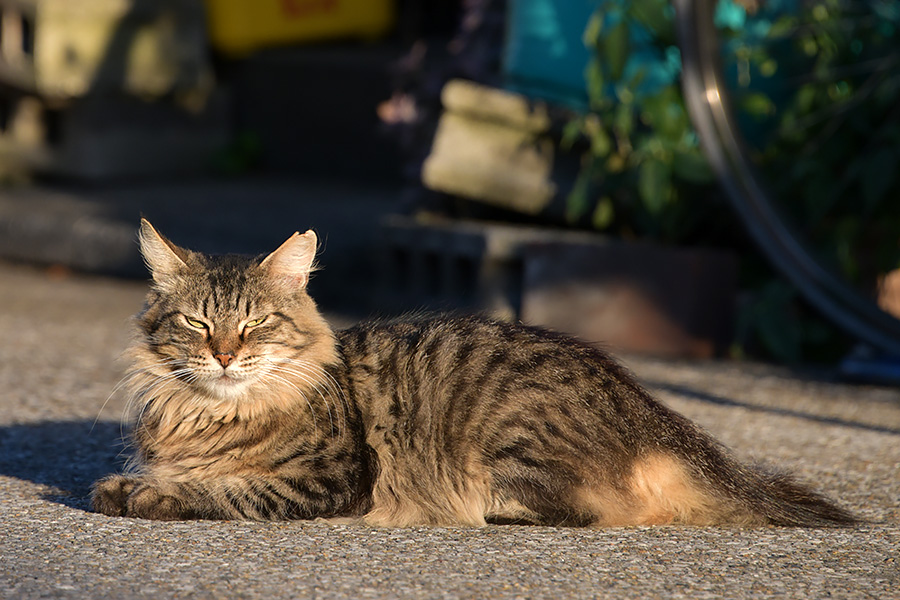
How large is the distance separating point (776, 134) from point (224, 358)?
2.89m

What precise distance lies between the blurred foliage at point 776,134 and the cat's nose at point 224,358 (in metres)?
2.31

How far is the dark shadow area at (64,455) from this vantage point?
2.99 m

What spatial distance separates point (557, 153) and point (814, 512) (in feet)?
9.15

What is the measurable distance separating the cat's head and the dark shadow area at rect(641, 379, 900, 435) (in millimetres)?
1578

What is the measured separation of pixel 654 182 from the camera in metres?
4.62

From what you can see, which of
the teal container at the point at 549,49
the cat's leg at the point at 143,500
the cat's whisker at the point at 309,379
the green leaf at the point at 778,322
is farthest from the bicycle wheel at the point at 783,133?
the cat's leg at the point at 143,500

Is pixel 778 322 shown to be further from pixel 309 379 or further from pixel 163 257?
pixel 163 257

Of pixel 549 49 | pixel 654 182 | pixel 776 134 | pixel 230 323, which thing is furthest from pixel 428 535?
Result: pixel 549 49

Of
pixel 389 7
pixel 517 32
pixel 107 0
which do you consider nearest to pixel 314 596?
pixel 517 32

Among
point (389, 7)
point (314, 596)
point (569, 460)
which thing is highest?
point (389, 7)

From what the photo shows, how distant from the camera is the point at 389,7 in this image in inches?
320

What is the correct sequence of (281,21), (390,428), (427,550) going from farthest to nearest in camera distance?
(281,21) < (390,428) < (427,550)

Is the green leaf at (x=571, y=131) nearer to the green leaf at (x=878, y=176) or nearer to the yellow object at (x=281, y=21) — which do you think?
the green leaf at (x=878, y=176)

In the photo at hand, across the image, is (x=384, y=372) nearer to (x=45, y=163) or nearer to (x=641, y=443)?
(x=641, y=443)
